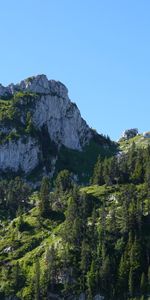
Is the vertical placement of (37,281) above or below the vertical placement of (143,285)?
above

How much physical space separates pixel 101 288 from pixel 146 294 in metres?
15.3

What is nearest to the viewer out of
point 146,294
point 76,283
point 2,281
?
point 146,294

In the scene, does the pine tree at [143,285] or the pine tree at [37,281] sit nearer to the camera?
the pine tree at [143,285]

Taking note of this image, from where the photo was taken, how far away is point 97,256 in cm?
19212

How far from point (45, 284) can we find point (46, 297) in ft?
14.6

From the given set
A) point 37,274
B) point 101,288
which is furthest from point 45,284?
point 101,288

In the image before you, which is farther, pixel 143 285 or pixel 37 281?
pixel 37 281

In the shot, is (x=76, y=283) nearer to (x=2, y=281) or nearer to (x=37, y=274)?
(x=37, y=274)

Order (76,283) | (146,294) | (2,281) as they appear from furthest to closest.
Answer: (2,281) < (76,283) < (146,294)

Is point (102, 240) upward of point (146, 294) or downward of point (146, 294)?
upward

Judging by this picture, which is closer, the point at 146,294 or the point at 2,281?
the point at 146,294

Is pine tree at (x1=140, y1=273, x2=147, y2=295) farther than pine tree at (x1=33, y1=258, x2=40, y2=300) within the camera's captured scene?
No

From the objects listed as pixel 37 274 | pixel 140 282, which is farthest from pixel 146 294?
pixel 37 274

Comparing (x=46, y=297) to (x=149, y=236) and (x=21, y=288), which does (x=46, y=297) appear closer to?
(x=21, y=288)
